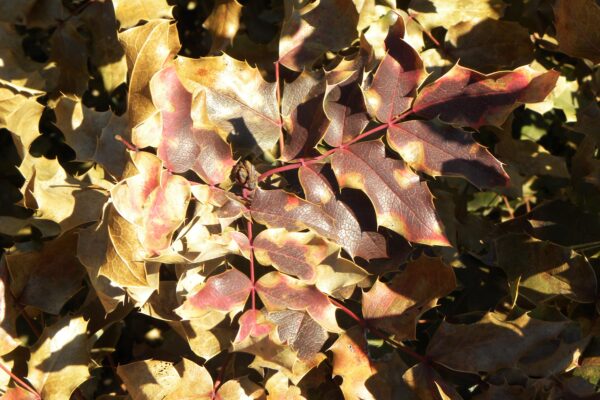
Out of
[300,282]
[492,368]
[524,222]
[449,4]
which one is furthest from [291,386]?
[449,4]

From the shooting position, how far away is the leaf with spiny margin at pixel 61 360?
1117 mm

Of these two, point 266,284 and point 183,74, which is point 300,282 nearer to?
point 266,284

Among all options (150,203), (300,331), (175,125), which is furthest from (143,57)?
(300,331)

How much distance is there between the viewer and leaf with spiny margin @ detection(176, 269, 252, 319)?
98cm

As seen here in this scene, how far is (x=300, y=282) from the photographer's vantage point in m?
1.04

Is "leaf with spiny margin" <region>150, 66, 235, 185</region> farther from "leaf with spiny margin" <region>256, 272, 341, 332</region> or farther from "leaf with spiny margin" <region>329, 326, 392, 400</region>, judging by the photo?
"leaf with spiny margin" <region>329, 326, 392, 400</region>

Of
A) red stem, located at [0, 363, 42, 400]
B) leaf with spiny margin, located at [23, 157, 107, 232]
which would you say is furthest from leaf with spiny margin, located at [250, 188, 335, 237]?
red stem, located at [0, 363, 42, 400]

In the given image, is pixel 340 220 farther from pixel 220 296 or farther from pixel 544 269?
pixel 544 269

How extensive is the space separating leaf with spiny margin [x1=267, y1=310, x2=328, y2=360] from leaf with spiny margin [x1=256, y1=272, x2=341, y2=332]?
46 millimetres

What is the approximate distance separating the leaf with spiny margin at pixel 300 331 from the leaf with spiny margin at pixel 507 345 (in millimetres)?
167

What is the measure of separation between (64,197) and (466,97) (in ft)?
2.00

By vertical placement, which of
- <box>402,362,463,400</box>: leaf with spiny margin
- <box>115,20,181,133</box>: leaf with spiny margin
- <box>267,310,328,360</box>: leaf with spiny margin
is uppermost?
<box>115,20,181,133</box>: leaf with spiny margin

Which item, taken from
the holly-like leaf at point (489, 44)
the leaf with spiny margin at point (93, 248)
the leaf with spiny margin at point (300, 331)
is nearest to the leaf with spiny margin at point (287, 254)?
the leaf with spiny margin at point (300, 331)

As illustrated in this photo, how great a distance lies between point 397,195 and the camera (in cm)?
100
